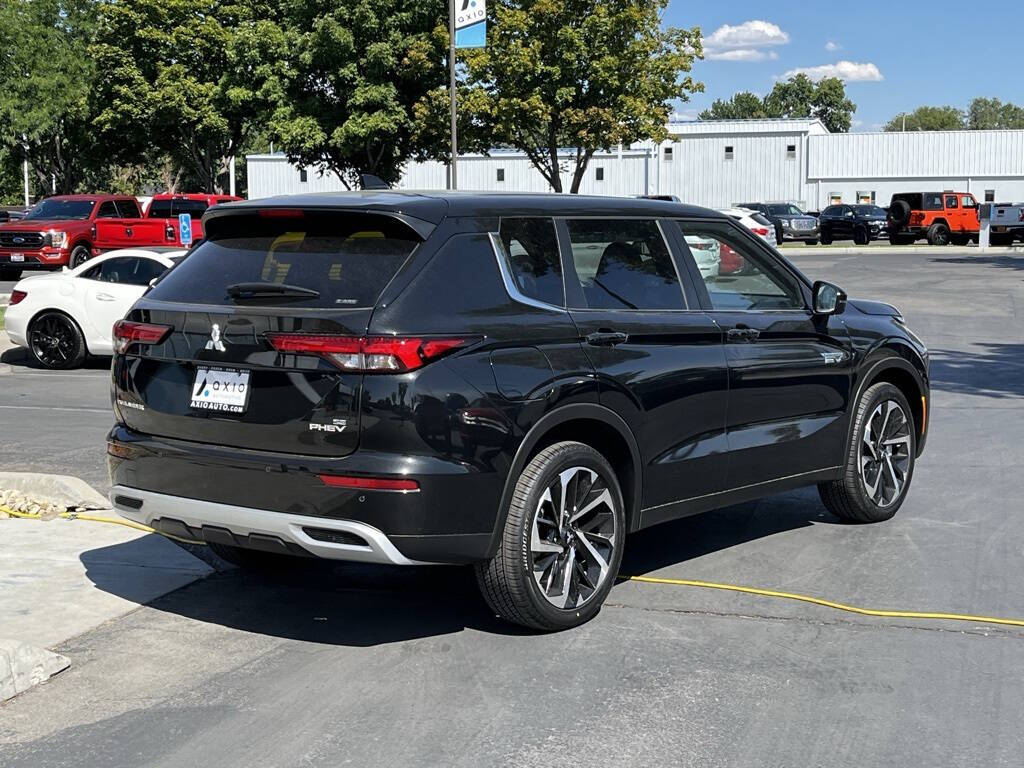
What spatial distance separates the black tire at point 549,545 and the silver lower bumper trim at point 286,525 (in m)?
0.42

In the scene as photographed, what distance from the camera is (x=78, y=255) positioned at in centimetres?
A: 3095

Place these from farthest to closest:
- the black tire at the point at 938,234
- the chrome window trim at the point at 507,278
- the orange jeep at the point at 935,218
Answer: the black tire at the point at 938,234
the orange jeep at the point at 935,218
the chrome window trim at the point at 507,278

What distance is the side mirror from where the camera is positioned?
6805mm

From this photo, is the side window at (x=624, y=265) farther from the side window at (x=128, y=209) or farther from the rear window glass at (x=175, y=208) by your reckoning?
the rear window glass at (x=175, y=208)

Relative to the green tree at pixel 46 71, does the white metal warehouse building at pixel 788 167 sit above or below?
below

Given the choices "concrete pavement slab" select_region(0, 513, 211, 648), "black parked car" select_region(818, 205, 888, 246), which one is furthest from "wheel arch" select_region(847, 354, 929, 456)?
"black parked car" select_region(818, 205, 888, 246)

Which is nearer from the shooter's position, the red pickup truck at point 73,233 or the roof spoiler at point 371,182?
the roof spoiler at point 371,182

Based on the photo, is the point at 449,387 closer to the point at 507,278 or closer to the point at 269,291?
the point at 507,278

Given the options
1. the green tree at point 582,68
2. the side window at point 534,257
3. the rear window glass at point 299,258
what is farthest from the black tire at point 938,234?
the rear window glass at point 299,258

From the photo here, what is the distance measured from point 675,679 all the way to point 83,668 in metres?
2.28

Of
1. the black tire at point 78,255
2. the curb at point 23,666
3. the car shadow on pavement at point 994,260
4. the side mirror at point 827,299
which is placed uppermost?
the side mirror at point 827,299

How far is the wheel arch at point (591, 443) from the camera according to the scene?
5098 millimetres

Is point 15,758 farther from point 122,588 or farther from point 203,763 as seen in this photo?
point 122,588

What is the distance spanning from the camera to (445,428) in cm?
486
